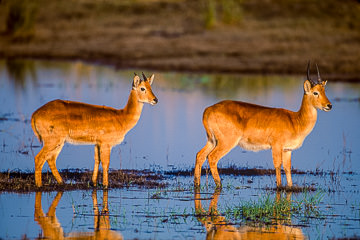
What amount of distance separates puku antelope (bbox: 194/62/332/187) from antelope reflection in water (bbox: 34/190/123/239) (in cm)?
215

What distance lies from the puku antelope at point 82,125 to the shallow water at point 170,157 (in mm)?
671

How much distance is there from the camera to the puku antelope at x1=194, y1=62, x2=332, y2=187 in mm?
11227

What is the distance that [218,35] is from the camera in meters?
35.1

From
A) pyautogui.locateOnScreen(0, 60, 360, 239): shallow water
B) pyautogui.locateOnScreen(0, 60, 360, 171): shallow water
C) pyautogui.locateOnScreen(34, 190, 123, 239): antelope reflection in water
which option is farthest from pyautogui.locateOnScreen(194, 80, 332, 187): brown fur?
pyautogui.locateOnScreen(34, 190, 123, 239): antelope reflection in water

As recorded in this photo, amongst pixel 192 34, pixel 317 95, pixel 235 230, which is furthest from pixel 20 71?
pixel 235 230

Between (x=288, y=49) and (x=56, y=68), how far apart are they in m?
9.97

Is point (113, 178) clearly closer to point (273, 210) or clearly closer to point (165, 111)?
point (273, 210)

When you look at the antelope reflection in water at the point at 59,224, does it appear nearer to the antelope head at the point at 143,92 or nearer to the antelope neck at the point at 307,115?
the antelope head at the point at 143,92

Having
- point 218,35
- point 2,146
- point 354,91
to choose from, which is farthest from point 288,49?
point 2,146

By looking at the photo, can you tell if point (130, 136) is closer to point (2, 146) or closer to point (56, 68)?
point (2, 146)

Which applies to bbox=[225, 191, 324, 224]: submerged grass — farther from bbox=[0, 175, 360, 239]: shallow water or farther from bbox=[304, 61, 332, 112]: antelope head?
bbox=[304, 61, 332, 112]: antelope head

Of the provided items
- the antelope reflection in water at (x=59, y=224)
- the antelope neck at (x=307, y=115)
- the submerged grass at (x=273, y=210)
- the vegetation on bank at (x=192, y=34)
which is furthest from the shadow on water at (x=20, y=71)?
the submerged grass at (x=273, y=210)

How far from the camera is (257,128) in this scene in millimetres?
11320

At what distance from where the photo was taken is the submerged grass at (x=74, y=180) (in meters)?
10.6
